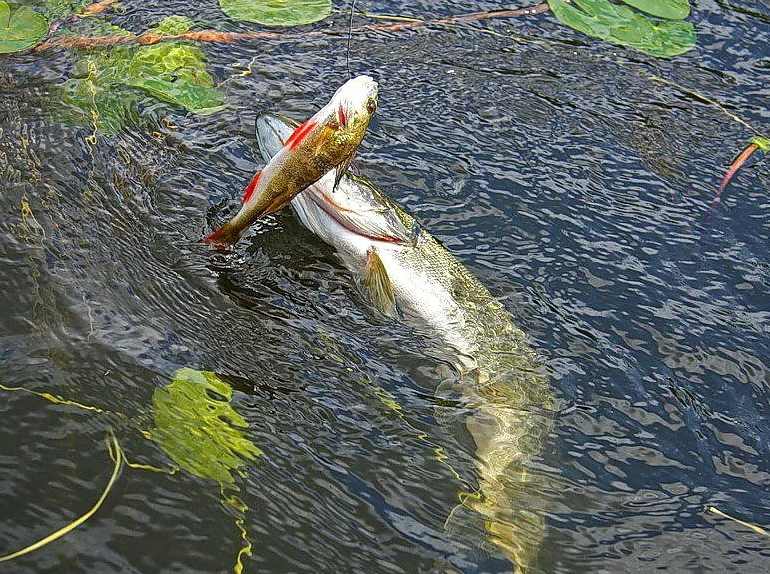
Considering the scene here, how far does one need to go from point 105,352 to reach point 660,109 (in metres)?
3.33

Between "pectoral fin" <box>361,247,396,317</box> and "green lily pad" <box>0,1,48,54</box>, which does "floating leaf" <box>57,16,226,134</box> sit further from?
"pectoral fin" <box>361,247,396,317</box>

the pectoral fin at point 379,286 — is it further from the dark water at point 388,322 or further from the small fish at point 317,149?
the small fish at point 317,149

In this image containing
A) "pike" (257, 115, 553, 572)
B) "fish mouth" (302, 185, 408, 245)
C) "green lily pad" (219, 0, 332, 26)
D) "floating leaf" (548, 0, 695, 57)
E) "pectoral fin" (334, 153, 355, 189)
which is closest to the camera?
"pike" (257, 115, 553, 572)

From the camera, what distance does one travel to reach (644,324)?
388 centimetres

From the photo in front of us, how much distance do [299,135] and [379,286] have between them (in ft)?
2.26

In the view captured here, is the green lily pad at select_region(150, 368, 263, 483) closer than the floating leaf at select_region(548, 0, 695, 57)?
Yes

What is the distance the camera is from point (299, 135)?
133 inches

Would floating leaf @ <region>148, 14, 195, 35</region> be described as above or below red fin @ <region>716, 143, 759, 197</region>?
above

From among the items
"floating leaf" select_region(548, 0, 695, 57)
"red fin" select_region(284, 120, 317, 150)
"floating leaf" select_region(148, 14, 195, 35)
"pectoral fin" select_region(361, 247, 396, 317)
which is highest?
"red fin" select_region(284, 120, 317, 150)

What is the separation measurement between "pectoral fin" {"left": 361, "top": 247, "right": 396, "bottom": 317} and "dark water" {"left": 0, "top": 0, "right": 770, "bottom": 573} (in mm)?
88

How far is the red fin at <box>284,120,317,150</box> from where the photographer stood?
334 centimetres

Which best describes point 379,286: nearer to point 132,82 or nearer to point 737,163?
point 132,82

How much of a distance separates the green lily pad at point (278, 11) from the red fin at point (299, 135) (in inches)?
90.2

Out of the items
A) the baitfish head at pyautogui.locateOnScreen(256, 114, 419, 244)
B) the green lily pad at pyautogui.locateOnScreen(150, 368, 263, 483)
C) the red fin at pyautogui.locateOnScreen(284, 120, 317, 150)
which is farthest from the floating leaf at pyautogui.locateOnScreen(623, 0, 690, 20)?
the green lily pad at pyautogui.locateOnScreen(150, 368, 263, 483)
